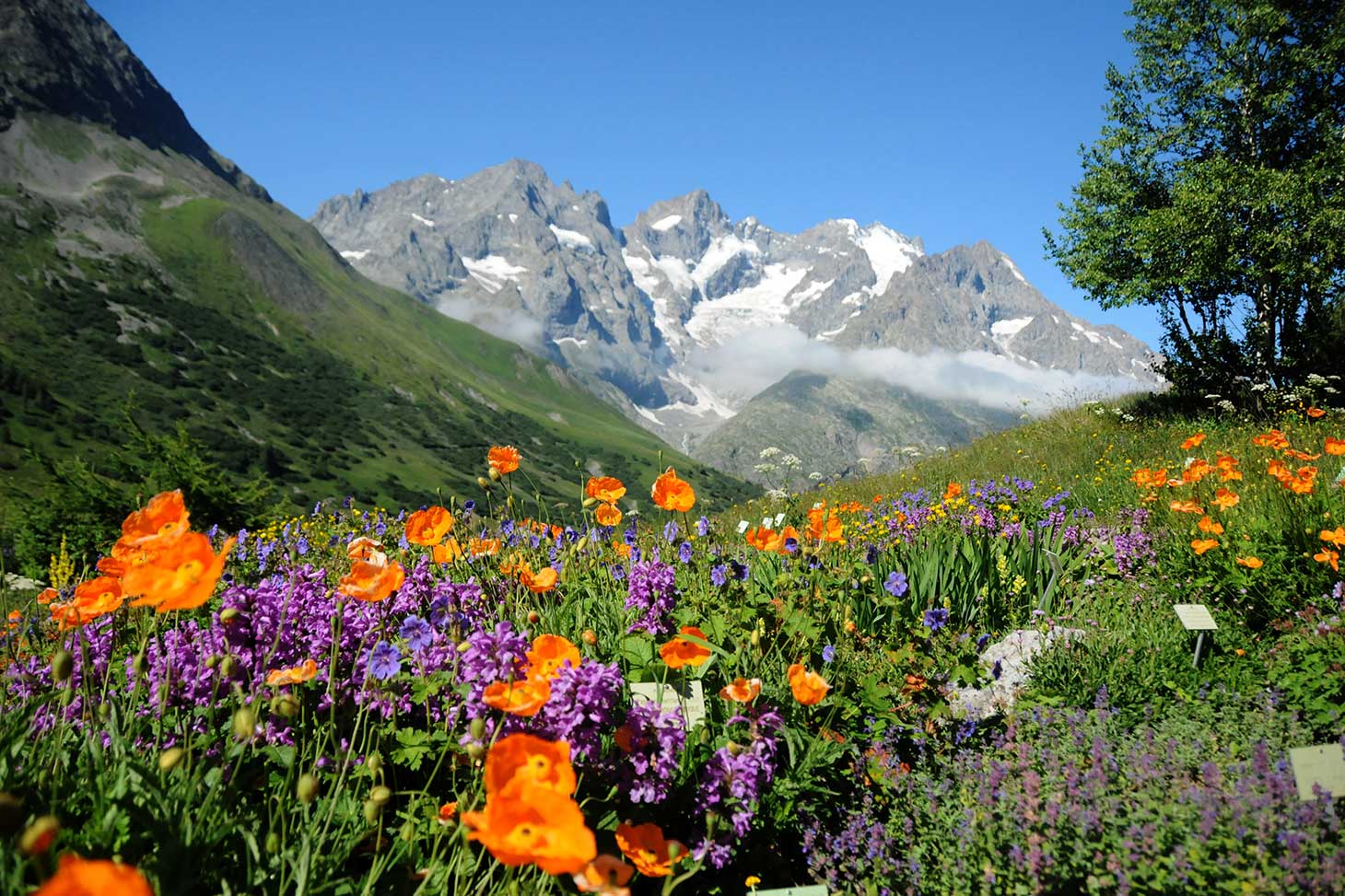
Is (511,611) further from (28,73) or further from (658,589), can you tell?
(28,73)

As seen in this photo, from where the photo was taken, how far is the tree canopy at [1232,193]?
13.0 m

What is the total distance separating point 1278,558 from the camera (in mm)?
4426

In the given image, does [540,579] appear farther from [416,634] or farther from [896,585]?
[896,585]

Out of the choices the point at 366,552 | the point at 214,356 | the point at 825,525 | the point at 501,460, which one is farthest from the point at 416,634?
the point at 214,356

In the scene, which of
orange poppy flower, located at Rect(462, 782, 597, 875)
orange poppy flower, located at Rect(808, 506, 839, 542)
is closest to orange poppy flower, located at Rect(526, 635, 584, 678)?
orange poppy flower, located at Rect(462, 782, 597, 875)

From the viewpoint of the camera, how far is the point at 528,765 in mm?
1688

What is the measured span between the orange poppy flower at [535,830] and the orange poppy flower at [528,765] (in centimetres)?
3

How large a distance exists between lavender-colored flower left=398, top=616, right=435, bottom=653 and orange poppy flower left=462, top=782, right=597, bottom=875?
1442 mm

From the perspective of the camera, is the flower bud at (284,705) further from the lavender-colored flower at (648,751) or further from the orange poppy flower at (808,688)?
the orange poppy flower at (808,688)

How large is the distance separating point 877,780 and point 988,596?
236 centimetres

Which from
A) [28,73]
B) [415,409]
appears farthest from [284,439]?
[28,73]

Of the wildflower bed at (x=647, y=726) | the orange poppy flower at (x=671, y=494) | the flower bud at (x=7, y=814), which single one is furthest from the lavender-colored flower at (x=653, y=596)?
the flower bud at (x=7, y=814)

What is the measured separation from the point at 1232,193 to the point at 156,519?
677 inches

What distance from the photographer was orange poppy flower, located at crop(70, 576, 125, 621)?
2.51 m
